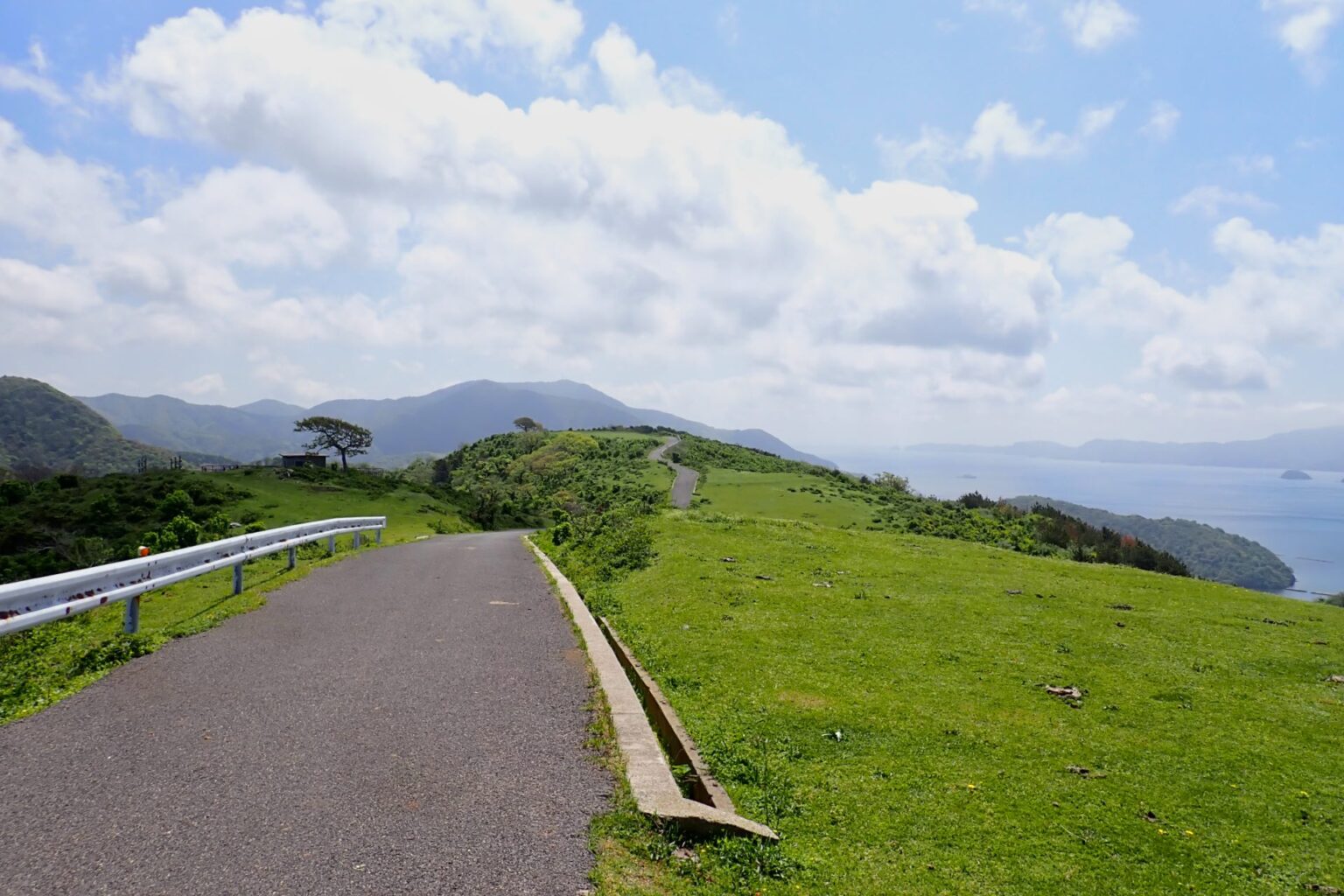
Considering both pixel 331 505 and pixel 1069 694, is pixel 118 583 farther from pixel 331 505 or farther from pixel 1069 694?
pixel 331 505

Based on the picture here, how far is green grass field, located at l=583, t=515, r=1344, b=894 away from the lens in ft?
15.7

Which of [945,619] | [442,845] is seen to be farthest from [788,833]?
[945,619]

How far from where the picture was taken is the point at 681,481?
64188mm

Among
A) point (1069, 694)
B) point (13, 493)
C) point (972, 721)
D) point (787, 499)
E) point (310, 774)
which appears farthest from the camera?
point (787, 499)

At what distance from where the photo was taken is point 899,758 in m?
6.35

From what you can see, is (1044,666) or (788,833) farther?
(1044,666)

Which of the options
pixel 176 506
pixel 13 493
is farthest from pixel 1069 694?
pixel 13 493

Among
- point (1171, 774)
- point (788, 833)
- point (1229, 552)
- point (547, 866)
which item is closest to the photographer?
point (547, 866)

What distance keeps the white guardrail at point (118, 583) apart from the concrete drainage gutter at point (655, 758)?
6.37 m

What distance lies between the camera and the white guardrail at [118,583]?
7.73 m

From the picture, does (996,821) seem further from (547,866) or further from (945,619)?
(945,619)

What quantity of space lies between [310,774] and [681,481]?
5880 centimetres

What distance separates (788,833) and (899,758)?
5.86ft

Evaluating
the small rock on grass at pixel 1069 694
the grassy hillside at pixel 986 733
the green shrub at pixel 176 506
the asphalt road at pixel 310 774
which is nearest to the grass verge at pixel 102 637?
the asphalt road at pixel 310 774
